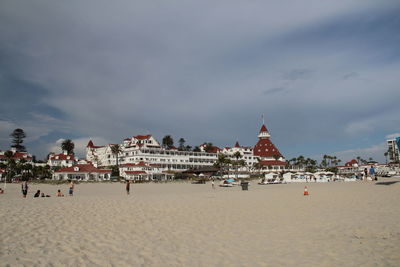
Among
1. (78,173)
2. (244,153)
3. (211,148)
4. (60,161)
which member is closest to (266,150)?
(244,153)

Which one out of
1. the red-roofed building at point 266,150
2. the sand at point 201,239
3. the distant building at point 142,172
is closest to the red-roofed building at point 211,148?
the red-roofed building at point 266,150

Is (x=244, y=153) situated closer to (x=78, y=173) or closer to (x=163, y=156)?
(x=163, y=156)

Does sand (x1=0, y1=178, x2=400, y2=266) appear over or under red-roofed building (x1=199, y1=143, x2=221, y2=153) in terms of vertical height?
under

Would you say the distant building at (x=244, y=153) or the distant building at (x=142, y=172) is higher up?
the distant building at (x=244, y=153)

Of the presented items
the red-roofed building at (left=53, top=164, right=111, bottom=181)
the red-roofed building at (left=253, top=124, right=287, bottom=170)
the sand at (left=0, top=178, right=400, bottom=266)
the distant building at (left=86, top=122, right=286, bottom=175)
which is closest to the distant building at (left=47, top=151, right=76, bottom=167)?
the distant building at (left=86, top=122, right=286, bottom=175)

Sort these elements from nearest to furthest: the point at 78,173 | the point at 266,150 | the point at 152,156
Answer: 1. the point at 78,173
2. the point at 152,156
3. the point at 266,150

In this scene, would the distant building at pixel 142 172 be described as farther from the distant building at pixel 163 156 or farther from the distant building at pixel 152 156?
the distant building at pixel 152 156

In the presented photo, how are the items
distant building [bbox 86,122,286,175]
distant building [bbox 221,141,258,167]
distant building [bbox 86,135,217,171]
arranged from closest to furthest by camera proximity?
1. distant building [bbox 86,122,286,175]
2. distant building [bbox 86,135,217,171]
3. distant building [bbox 221,141,258,167]

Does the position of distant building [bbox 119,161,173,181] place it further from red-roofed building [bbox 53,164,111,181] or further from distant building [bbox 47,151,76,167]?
distant building [bbox 47,151,76,167]

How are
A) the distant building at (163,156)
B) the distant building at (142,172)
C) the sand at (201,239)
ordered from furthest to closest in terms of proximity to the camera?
the distant building at (163,156) → the distant building at (142,172) → the sand at (201,239)

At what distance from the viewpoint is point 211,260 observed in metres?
6.70


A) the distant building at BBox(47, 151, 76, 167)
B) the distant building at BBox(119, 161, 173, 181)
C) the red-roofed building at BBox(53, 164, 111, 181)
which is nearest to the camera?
the red-roofed building at BBox(53, 164, 111, 181)

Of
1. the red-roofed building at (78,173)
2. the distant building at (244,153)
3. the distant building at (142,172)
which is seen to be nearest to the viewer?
the red-roofed building at (78,173)

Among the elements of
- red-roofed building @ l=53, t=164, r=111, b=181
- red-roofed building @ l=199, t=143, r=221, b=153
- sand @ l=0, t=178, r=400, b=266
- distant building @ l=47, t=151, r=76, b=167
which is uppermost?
red-roofed building @ l=199, t=143, r=221, b=153
